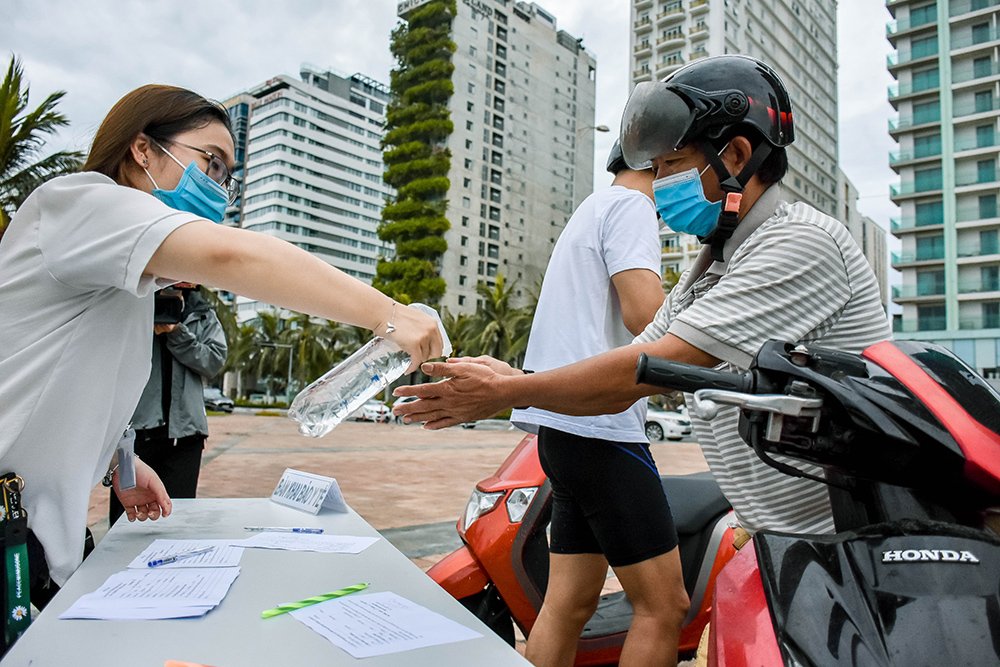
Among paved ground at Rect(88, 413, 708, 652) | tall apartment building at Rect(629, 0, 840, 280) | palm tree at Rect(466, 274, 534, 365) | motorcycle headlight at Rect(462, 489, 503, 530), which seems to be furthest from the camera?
tall apartment building at Rect(629, 0, 840, 280)

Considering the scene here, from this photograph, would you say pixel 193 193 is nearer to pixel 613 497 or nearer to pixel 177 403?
pixel 613 497

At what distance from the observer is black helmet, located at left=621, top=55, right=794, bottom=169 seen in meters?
1.40

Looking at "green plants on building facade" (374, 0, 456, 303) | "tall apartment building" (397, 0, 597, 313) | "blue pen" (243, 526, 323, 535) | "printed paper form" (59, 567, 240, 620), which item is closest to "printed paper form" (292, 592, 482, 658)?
"printed paper form" (59, 567, 240, 620)

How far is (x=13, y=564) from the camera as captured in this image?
3.80 feet

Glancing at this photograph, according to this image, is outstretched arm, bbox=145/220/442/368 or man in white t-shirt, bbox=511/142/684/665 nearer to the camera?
outstretched arm, bbox=145/220/442/368

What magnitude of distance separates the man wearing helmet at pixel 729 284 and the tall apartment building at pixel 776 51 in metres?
49.8

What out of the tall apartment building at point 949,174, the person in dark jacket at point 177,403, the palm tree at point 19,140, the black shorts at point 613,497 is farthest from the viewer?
the tall apartment building at point 949,174

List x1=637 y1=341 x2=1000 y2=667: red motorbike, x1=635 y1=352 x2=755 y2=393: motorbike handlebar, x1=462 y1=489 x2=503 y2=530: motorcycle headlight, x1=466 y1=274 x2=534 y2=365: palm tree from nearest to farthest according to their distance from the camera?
x1=637 y1=341 x2=1000 y2=667: red motorbike
x1=635 y1=352 x2=755 y2=393: motorbike handlebar
x1=462 y1=489 x2=503 y2=530: motorcycle headlight
x1=466 y1=274 x2=534 y2=365: palm tree

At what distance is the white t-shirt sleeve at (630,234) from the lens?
1.88 meters

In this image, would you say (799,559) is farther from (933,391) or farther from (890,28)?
(890,28)

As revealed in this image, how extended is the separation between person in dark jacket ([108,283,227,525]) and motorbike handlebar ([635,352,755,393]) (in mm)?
2495

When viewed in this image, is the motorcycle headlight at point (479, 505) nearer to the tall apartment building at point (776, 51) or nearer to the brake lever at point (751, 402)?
the brake lever at point (751, 402)

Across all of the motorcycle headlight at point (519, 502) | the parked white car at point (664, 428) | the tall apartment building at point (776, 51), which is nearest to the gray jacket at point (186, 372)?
the motorcycle headlight at point (519, 502)

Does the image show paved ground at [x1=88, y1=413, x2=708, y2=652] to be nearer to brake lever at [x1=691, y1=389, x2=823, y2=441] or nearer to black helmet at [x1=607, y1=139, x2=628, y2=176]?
black helmet at [x1=607, y1=139, x2=628, y2=176]
